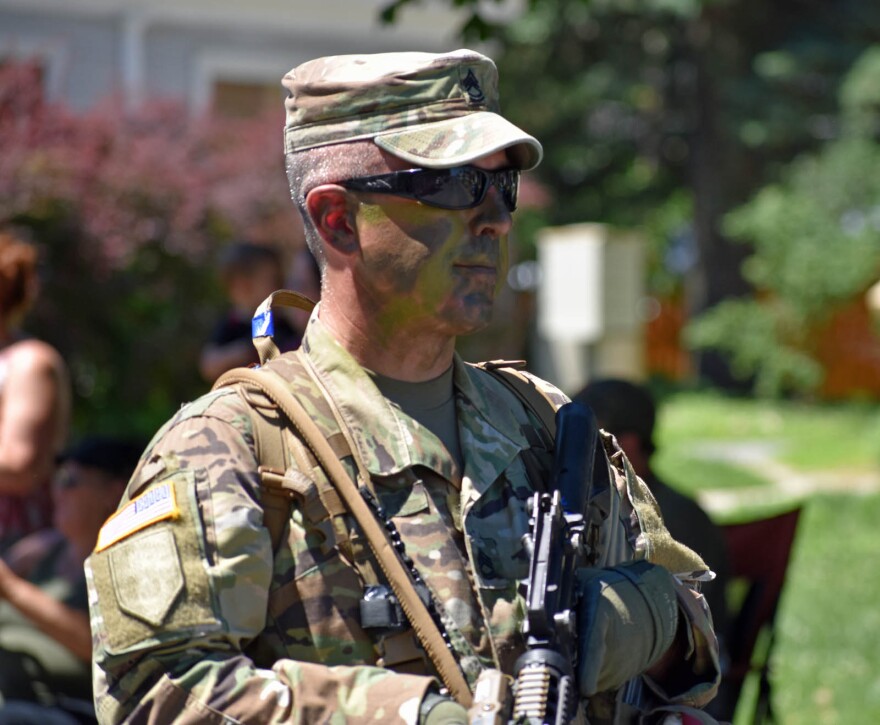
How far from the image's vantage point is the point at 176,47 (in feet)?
46.1

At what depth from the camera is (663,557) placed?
7.43 ft

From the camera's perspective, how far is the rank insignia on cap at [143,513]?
6.15 ft

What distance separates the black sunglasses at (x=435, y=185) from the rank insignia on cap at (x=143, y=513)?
507mm

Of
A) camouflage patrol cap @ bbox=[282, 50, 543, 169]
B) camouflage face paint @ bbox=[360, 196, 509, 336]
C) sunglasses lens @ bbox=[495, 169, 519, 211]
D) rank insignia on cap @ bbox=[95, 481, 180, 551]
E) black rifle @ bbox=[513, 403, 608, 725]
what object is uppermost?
camouflage patrol cap @ bbox=[282, 50, 543, 169]

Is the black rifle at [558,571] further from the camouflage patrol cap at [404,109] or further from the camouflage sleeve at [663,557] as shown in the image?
the camouflage patrol cap at [404,109]

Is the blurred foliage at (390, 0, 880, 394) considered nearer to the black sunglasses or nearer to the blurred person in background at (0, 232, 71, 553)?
the blurred person in background at (0, 232, 71, 553)

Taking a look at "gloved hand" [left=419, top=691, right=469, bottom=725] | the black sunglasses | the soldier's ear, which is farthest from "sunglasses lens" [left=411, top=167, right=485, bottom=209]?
"gloved hand" [left=419, top=691, right=469, bottom=725]

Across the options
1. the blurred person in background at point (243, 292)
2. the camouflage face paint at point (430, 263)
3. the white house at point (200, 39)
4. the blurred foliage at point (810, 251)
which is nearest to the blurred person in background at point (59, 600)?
the camouflage face paint at point (430, 263)

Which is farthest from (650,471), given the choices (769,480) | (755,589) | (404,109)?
(769,480)

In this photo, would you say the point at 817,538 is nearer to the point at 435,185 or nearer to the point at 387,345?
the point at 387,345

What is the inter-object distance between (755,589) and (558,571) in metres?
2.70

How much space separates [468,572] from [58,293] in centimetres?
897

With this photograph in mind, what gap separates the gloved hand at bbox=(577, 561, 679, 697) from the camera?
195cm

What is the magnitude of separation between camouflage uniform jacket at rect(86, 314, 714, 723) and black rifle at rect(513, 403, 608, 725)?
0.27 feet
